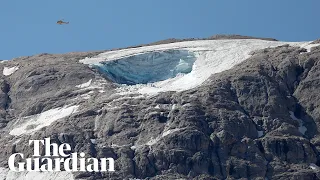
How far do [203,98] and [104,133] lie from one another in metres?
7.49

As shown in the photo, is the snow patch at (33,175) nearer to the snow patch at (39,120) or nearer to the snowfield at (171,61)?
the snow patch at (39,120)

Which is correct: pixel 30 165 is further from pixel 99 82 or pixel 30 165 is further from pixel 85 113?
pixel 99 82

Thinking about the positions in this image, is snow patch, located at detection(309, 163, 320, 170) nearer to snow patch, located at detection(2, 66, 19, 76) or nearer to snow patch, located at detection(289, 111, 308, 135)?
snow patch, located at detection(289, 111, 308, 135)

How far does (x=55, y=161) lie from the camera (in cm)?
12462

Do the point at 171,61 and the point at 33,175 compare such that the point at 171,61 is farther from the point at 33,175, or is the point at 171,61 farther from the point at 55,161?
the point at 33,175

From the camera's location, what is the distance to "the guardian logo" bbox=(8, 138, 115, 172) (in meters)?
123

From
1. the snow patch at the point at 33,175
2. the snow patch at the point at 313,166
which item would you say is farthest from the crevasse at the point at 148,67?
the snow patch at the point at 313,166

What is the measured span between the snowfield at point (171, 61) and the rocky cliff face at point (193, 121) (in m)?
2.07

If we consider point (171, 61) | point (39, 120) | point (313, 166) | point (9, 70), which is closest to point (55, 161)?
point (39, 120)

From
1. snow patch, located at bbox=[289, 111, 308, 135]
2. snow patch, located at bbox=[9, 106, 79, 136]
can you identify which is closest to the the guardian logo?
snow patch, located at bbox=[9, 106, 79, 136]

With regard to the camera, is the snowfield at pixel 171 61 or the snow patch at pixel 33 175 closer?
the snow patch at pixel 33 175

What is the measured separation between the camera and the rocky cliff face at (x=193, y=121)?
122688 mm

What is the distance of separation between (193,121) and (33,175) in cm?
1129

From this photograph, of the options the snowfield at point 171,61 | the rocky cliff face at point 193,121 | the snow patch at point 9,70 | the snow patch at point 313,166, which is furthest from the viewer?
the snow patch at point 9,70
